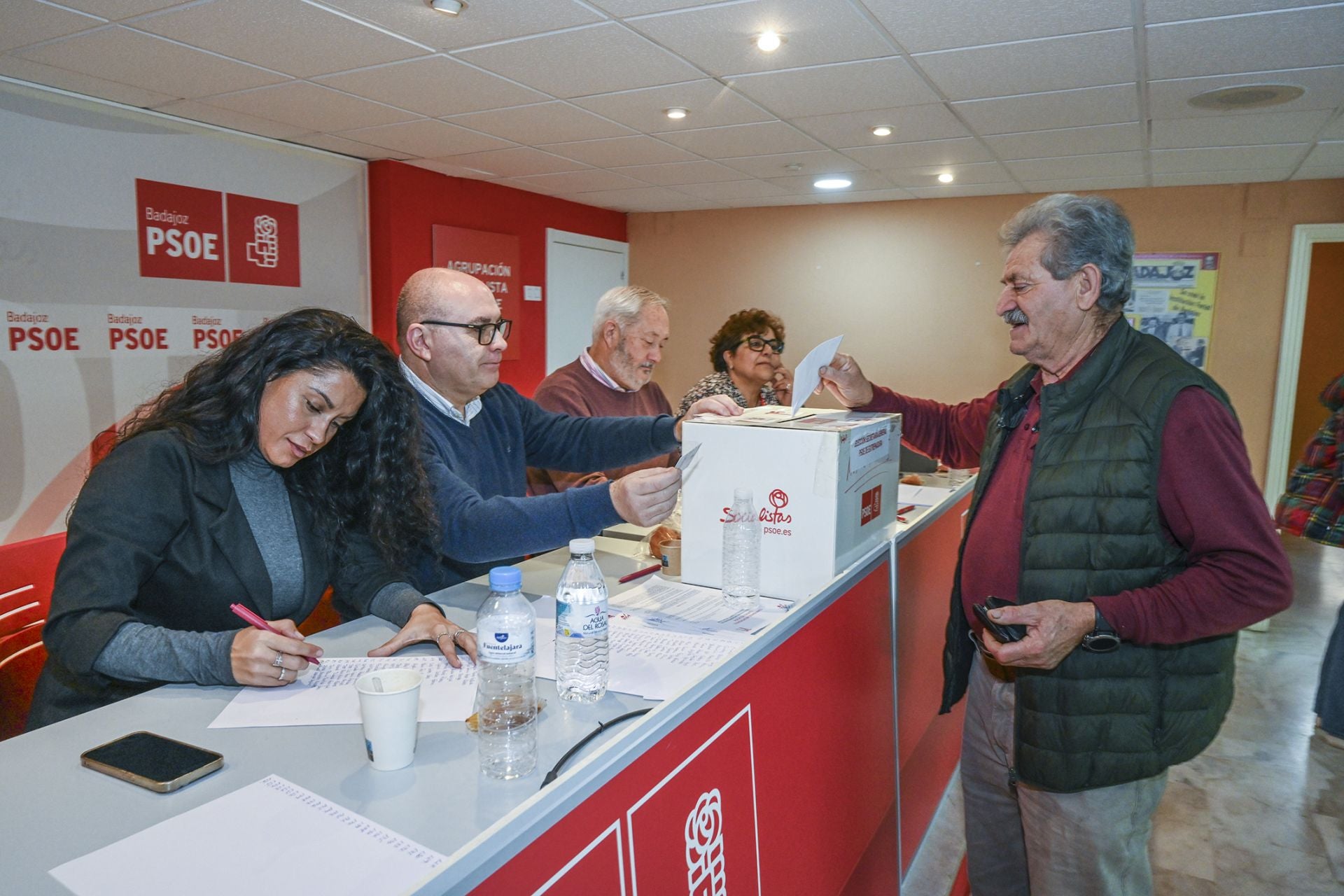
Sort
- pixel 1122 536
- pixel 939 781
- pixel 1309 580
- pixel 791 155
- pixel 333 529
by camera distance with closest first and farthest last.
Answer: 1. pixel 1122 536
2. pixel 333 529
3. pixel 939 781
4. pixel 791 155
5. pixel 1309 580

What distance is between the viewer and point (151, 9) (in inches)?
97.3

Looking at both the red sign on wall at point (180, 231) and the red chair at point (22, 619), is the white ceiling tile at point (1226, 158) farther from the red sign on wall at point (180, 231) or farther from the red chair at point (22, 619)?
the red chair at point (22, 619)

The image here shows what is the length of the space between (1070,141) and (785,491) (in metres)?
3.31

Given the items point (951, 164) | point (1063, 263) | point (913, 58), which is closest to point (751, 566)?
point (1063, 263)

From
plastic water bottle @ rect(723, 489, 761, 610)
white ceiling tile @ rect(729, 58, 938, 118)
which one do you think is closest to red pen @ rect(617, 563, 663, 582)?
plastic water bottle @ rect(723, 489, 761, 610)

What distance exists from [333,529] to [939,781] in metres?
2.15

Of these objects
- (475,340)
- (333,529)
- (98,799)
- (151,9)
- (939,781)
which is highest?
(151,9)

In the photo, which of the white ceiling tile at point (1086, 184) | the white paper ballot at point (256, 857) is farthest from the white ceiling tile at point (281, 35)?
the white ceiling tile at point (1086, 184)

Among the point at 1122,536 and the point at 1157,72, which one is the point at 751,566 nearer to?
the point at 1122,536

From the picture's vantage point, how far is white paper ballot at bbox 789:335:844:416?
1698 mm

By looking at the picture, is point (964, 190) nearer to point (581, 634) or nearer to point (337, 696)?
point (581, 634)

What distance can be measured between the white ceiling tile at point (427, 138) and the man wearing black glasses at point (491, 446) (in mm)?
2149

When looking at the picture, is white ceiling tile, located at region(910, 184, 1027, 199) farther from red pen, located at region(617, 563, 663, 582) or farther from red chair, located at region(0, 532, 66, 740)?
red chair, located at region(0, 532, 66, 740)

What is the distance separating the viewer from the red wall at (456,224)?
15.6 feet
